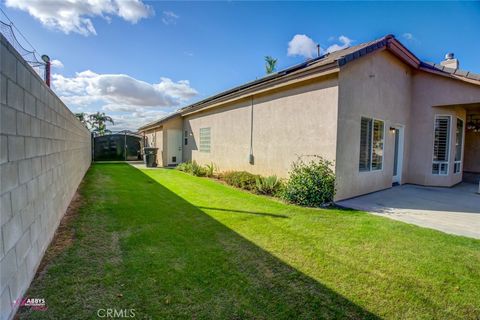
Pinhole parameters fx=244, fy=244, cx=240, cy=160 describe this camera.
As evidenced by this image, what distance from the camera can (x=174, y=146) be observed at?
17.2 meters

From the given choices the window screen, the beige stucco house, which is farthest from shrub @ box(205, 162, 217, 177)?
the window screen

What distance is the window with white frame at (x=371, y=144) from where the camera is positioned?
798 cm

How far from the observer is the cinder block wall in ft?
6.68

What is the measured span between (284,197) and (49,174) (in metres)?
5.47

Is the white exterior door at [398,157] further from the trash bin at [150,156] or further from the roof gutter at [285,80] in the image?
the trash bin at [150,156]

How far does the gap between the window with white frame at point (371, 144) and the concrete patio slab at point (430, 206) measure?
102 cm

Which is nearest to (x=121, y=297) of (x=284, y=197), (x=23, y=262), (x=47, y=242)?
(x=23, y=262)

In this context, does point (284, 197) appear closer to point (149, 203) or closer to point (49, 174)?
point (149, 203)

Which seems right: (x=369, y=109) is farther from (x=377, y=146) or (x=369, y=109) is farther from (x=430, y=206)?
(x=430, y=206)

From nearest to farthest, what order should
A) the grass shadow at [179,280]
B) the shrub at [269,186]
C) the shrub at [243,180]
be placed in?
1. the grass shadow at [179,280]
2. the shrub at [269,186]
3. the shrub at [243,180]

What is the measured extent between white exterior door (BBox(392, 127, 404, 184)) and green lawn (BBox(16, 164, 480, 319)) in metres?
5.70

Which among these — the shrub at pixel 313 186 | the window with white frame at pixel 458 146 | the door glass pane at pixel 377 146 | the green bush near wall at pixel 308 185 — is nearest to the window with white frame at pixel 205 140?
the green bush near wall at pixel 308 185

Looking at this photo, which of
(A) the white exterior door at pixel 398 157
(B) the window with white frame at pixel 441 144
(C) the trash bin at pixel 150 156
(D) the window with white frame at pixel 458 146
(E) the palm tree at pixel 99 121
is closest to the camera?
(B) the window with white frame at pixel 441 144

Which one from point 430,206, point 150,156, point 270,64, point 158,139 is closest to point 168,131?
point 158,139
